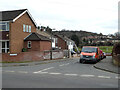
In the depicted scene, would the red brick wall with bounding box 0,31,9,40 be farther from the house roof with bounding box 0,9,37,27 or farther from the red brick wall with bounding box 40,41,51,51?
the red brick wall with bounding box 40,41,51,51

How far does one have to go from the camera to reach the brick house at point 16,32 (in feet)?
89.4

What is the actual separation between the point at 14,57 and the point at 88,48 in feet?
31.6

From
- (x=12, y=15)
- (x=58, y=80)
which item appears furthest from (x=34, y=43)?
(x=58, y=80)

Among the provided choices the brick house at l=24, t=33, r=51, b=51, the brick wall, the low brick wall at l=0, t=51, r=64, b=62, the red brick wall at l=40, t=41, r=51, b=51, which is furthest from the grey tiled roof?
the low brick wall at l=0, t=51, r=64, b=62

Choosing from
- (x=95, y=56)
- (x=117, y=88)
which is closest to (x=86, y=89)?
(x=117, y=88)

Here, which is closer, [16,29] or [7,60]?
[7,60]

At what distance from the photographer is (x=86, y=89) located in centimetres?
697

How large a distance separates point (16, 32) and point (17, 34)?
1.44ft

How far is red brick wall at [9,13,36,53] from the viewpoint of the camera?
27.4 metres

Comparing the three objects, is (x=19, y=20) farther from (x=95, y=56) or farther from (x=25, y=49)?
(x=95, y=56)

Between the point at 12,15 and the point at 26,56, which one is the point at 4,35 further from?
the point at 26,56

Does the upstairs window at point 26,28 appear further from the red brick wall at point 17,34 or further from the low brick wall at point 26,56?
the low brick wall at point 26,56

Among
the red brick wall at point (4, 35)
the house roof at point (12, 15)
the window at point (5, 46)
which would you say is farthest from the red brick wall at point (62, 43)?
the red brick wall at point (4, 35)

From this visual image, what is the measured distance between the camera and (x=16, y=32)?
28250 millimetres
